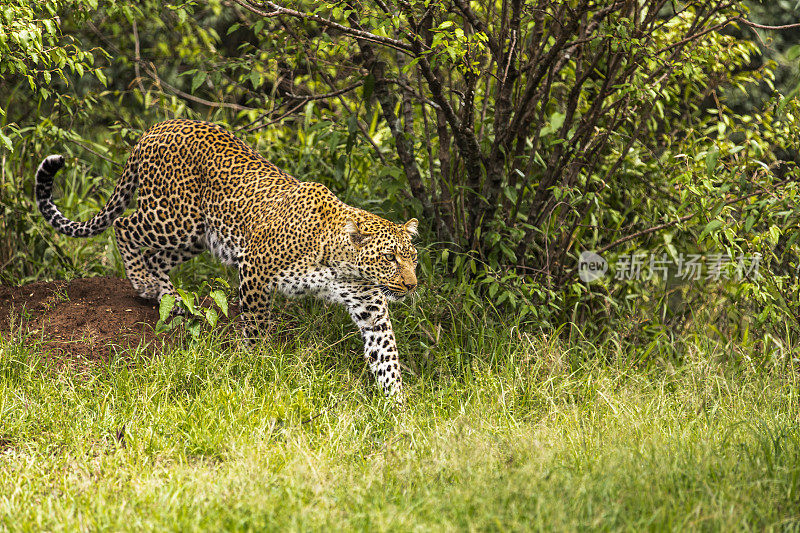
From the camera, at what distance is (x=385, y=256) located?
552cm

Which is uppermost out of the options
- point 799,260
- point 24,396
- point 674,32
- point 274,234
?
point 674,32

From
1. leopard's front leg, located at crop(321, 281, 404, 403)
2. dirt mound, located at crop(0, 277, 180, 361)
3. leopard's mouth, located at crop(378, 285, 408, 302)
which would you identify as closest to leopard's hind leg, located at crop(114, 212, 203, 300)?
dirt mound, located at crop(0, 277, 180, 361)

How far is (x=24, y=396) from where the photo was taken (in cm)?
504

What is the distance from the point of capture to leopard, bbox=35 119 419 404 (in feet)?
18.4

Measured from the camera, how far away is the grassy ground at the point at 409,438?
3.65 meters

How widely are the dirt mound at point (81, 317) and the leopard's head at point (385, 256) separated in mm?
1545

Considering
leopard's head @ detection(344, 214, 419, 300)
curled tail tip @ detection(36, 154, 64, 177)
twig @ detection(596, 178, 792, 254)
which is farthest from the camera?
curled tail tip @ detection(36, 154, 64, 177)

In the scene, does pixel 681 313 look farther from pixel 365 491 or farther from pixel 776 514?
pixel 365 491

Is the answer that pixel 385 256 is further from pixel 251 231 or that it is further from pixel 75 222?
pixel 75 222

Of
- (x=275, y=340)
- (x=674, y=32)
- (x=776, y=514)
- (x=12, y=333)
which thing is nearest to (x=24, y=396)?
(x=12, y=333)

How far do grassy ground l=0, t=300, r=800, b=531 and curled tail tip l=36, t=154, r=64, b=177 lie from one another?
140cm

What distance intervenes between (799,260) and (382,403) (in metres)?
3.61

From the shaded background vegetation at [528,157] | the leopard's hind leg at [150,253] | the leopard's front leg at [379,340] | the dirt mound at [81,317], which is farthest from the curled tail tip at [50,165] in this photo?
the leopard's front leg at [379,340]

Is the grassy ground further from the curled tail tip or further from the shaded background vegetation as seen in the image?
the curled tail tip
